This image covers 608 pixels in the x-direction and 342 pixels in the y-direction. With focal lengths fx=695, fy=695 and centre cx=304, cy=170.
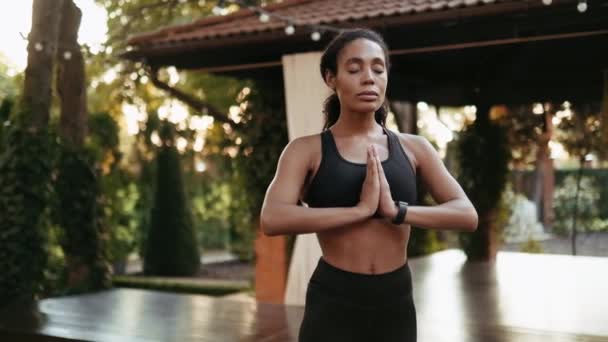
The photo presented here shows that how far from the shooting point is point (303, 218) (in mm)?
1741

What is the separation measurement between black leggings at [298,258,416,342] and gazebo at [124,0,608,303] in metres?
4.14

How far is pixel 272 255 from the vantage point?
7152mm

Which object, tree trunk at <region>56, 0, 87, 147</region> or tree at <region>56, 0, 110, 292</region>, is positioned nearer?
tree at <region>56, 0, 110, 292</region>

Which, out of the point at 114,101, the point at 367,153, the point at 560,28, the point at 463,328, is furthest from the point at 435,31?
the point at 114,101

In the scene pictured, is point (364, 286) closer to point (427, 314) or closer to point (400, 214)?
point (400, 214)

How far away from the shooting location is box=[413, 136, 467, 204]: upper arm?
191 cm

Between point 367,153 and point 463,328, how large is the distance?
3826 millimetres

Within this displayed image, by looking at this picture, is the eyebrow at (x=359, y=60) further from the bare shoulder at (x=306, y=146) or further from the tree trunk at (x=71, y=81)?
the tree trunk at (x=71, y=81)

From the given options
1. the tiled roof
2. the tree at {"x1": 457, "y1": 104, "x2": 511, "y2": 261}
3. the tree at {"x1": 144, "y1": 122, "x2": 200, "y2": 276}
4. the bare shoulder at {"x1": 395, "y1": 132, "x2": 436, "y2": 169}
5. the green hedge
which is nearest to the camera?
the bare shoulder at {"x1": 395, "y1": 132, "x2": 436, "y2": 169}

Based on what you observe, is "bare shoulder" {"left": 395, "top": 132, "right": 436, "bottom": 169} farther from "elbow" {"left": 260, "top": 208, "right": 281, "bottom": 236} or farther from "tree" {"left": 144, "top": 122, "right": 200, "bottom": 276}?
"tree" {"left": 144, "top": 122, "right": 200, "bottom": 276}

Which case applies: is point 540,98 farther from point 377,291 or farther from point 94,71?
point 377,291

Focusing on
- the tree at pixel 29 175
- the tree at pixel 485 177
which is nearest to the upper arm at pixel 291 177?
the tree at pixel 29 175

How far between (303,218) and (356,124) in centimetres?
33

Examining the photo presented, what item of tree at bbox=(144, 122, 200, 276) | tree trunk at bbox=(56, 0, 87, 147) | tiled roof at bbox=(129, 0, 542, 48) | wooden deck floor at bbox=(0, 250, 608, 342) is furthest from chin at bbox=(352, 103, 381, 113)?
tree at bbox=(144, 122, 200, 276)
